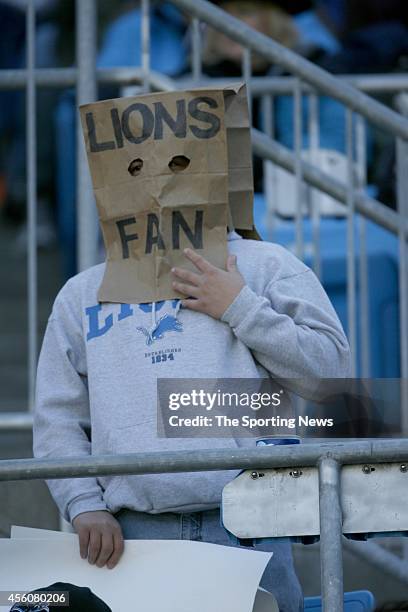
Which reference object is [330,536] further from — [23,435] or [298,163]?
[23,435]

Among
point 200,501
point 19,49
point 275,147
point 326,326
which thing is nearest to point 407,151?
point 275,147

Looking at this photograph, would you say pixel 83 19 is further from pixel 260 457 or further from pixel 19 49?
pixel 19 49

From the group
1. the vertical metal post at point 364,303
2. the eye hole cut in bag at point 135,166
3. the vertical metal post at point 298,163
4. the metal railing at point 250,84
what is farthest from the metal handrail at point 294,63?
the eye hole cut in bag at point 135,166

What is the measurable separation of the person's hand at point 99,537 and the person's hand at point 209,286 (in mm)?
508

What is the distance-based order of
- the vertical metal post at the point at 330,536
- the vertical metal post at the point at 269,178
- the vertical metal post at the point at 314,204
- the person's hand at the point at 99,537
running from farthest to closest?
the vertical metal post at the point at 269,178
the vertical metal post at the point at 314,204
the person's hand at the point at 99,537
the vertical metal post at the point at 330,536

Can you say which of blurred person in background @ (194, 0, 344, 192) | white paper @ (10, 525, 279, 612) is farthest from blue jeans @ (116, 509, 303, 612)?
blurred person in background @ (194, 0, 344, 192)

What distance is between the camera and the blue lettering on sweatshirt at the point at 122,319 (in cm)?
326

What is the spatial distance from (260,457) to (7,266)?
225 inches

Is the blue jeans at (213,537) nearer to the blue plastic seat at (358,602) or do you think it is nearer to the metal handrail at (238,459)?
the blue plastic seat at (358,602)

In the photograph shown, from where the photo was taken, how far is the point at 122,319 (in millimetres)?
3314

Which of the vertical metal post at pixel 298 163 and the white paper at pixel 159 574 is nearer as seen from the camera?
the white paper at pixel 159 574

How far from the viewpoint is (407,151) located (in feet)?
16.9

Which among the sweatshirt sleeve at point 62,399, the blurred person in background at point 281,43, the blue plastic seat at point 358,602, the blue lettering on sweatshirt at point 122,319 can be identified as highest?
the blurred person in background at point 281,43

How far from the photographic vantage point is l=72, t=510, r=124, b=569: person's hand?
3016mm
